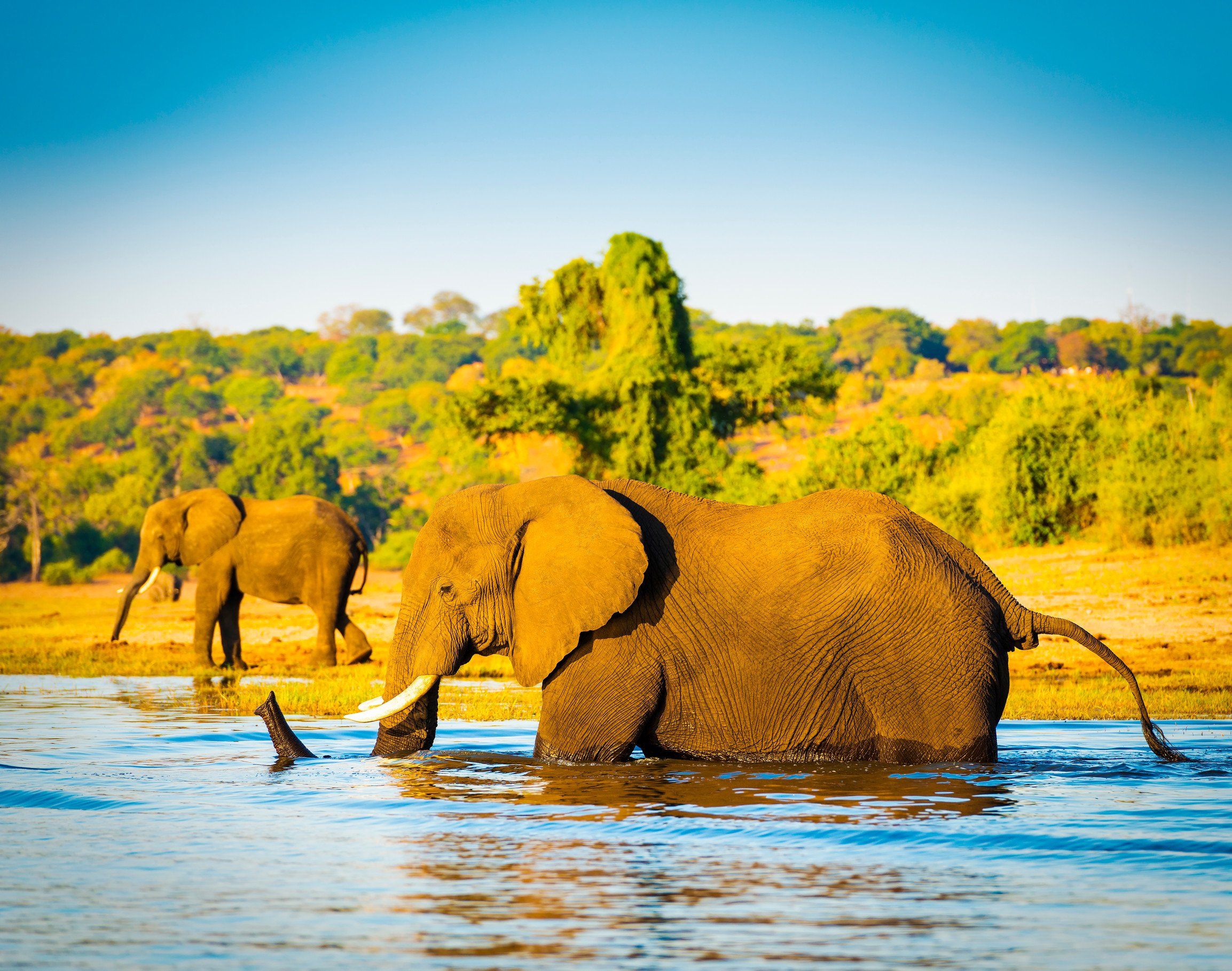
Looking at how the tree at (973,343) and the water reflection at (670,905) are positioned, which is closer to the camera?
the water reflection at (670,905)

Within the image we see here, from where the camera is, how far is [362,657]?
18078 mm

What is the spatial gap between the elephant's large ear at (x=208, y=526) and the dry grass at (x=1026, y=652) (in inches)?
54.1

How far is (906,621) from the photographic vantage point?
7.89 m

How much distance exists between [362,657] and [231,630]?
5.32 ft

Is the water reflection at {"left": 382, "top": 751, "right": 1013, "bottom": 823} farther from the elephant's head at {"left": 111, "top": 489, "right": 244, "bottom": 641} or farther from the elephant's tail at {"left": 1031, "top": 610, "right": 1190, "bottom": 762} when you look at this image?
the elephant's head at {"left": 111, "top": 489, "right": 244, "bottom": 641}

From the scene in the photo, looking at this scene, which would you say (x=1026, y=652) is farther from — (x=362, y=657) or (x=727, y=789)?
(x=727, y=789)

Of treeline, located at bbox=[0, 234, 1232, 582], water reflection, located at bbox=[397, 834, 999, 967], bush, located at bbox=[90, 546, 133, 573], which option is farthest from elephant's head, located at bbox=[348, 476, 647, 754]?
bush, located at bbox=[90, 546, 133, 573]

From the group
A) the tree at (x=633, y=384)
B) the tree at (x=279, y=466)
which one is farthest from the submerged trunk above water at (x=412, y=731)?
the tree at (x=279, y=466)

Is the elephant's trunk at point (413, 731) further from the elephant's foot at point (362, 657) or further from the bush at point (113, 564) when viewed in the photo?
the bush at point (113, 564)

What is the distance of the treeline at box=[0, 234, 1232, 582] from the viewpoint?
27.3m

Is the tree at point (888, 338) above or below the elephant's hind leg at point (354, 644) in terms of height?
above

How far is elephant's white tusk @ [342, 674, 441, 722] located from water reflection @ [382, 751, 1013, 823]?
0.40 m

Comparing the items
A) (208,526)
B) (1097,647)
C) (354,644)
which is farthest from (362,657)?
(1097,647)

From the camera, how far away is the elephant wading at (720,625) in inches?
311
